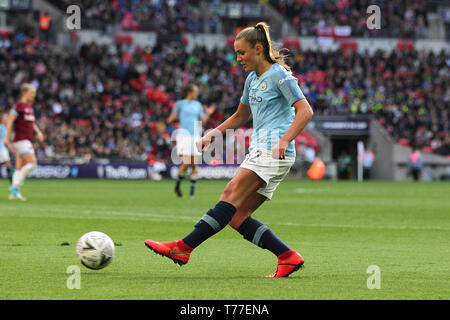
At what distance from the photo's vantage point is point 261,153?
6.75 metres

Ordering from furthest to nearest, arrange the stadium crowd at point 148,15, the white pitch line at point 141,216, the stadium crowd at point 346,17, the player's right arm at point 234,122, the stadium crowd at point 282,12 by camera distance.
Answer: the stadium crowd at point 346,17 → the stadium crowd at point 282,12 → the stadium crowd at point 148,15 → the white pitch line at point 141,216 → the player's right arm at point 234,122

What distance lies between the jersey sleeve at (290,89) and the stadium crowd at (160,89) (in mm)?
30260

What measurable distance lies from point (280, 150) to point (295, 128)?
24cm

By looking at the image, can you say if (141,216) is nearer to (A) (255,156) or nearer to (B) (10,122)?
(B) (10,122)

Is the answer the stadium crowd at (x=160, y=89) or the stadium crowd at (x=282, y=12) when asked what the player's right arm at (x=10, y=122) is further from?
the stadium crowd at (x=282, y=12)

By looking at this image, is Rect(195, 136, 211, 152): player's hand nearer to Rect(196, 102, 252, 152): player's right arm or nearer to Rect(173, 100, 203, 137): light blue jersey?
Rect(196, 102, 252, 152): player's right arm

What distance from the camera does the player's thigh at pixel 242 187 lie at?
6742 millimetres

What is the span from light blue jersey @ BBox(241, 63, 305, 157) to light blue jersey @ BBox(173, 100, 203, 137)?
41.5 feet

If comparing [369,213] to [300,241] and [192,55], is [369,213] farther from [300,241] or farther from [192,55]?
[192,55]

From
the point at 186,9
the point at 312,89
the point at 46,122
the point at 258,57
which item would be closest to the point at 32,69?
the point at 46,122

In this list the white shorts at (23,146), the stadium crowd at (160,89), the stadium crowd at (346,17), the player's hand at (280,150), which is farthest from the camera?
the stadium crowd at (346,17)

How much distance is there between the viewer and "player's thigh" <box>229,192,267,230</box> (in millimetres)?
7039

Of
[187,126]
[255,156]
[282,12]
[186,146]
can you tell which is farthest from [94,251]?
[282,12]

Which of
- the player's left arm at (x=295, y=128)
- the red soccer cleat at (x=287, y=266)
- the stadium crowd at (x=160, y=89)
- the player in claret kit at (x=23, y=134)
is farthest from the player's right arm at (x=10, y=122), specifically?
the stadium crowd at (x=160, y=89)
